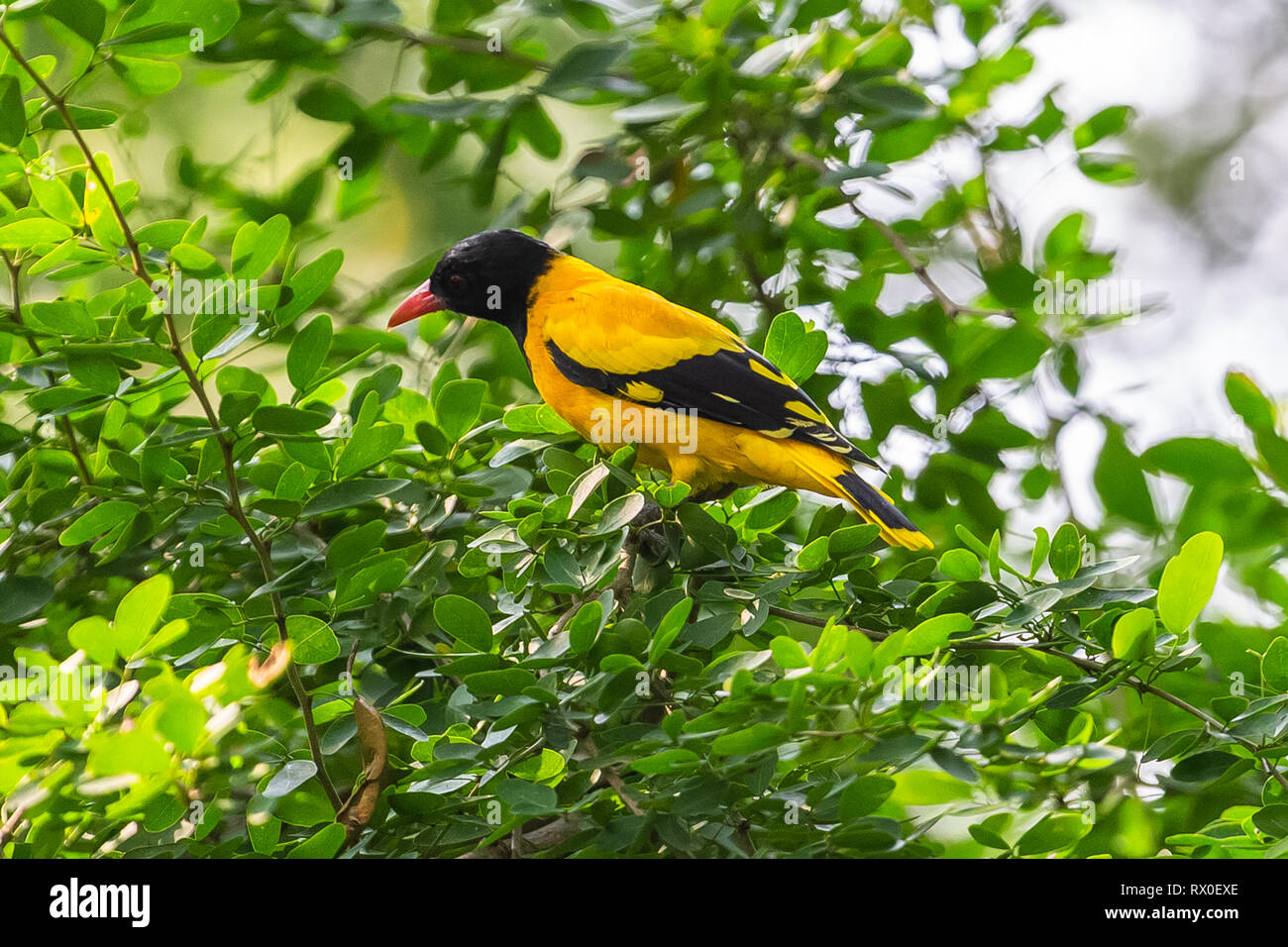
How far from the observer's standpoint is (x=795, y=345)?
209 cm

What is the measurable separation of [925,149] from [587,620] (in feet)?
6.84

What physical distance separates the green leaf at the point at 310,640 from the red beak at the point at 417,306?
128 cm

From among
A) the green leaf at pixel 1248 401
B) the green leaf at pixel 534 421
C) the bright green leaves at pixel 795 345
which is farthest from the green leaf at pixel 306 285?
the green leaf at pixel 1248 401

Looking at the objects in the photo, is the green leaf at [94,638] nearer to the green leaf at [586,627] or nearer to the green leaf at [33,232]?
the green leaf at [586,627]

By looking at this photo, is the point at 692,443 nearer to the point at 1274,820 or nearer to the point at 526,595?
the point at 526,595

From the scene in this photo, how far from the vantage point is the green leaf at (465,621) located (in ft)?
4.94

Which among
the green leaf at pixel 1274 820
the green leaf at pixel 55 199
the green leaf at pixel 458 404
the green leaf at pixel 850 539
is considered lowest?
the green leaf at pixel 1274 820

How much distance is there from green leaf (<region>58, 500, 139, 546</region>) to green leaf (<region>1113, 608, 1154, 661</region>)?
4.73 feet

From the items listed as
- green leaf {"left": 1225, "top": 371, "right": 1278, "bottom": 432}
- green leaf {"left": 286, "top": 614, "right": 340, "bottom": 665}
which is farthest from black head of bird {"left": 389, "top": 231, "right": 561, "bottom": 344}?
green leaf {"left": 1225, "top": 371, "right": 1278, "bottom": 432}

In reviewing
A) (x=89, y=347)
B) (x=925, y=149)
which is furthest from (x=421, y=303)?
(x=925, y=149)

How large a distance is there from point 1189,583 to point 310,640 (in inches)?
47.7

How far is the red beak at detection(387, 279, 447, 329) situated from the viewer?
8.92 feet

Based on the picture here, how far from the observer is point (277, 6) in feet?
9.55

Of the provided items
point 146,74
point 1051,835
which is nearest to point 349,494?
point 146,74
